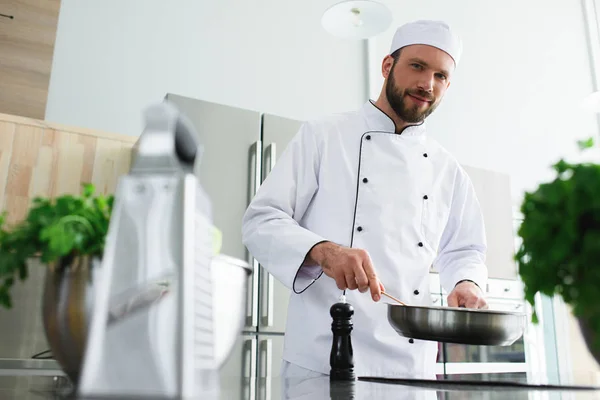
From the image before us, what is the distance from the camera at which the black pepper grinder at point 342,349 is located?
0.97 m

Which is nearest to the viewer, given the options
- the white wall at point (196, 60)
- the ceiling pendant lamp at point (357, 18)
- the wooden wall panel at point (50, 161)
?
the wooden wall panel at point (50, 161)

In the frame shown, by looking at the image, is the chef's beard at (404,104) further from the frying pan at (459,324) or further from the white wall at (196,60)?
the white wall at (196,60)

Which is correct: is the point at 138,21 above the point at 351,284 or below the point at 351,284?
above

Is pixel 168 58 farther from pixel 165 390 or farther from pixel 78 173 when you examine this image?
pixel 165 390

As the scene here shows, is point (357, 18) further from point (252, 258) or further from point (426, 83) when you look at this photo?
point (252, 258)

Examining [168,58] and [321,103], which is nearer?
[168,58]

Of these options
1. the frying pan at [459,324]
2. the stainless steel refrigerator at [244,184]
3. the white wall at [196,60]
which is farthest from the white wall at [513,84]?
the frying pan at [459,324]

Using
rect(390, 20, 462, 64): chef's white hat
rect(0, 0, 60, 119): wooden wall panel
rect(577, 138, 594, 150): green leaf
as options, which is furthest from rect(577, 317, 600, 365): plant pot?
rect(0, 0, 60, 119): wooden wall panel

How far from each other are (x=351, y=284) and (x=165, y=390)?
852 millimetres

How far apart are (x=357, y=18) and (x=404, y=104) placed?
917 millimetres

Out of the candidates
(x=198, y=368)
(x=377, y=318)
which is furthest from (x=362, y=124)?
(x=198, y=368)

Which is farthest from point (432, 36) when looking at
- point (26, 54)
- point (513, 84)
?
point (513, 84)

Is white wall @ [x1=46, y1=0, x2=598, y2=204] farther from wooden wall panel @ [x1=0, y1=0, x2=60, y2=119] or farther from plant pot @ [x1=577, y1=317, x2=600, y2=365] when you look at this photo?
plant pot @ [x1=577, y1=317, x2=600, y2=365]

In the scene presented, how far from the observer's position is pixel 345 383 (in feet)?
2.99
